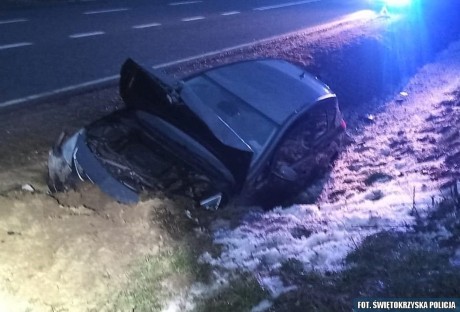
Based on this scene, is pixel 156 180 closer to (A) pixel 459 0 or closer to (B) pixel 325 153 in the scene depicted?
(B) pixel 325 153

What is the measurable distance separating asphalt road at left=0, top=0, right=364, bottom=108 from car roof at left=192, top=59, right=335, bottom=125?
3.38 m

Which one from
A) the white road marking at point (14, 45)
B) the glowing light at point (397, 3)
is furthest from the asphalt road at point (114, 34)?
the glowing light at point (397, 3)

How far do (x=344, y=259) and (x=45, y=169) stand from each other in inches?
140

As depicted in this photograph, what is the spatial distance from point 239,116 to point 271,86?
27.9 inches

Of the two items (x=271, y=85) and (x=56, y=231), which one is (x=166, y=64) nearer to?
(x=271, y=85)

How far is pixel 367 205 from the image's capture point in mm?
5344

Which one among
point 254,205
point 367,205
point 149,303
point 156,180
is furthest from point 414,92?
point 149,303

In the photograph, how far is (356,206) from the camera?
17.7ft

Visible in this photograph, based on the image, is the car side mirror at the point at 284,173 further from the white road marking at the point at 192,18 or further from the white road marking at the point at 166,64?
the white road marking at the point at 192,18

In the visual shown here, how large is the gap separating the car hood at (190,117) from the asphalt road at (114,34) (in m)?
3.34

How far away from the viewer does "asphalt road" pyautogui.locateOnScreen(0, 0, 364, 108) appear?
851cm

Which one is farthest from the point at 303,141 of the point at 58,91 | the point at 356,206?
the point at 58,91

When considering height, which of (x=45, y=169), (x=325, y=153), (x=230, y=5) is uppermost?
(x=325, y=153)

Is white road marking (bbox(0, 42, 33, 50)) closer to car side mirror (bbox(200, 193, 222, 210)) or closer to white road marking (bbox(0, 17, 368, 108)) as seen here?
white road marking (bbox(0, 17, 368, 108))
